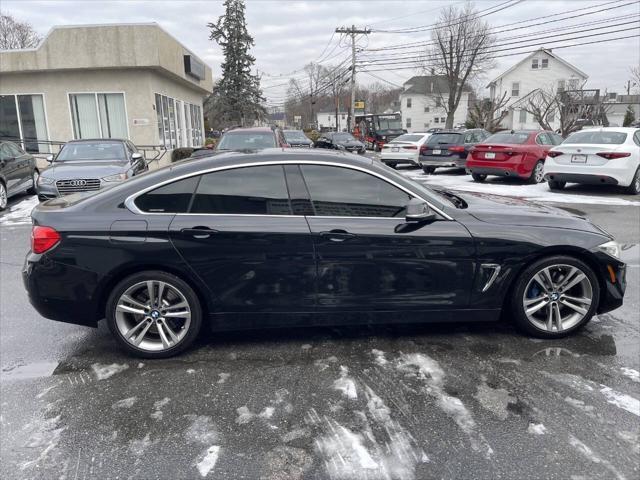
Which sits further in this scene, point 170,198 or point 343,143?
point 343,143

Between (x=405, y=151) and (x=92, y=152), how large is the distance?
40.1 feet

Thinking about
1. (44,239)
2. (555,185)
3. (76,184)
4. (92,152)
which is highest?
(92,152)

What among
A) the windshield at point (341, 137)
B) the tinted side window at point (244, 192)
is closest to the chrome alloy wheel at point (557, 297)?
the tinted side window at point (244, 192)

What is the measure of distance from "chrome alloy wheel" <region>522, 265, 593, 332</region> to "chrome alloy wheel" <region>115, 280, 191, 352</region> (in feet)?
8.82

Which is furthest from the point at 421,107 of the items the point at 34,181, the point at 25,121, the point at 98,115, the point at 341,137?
the point at 34,181

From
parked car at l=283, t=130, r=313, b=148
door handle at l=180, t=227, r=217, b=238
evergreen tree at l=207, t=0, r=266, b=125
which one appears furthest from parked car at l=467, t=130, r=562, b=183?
evergreen tree at l=207, t=0, r=266, b=125

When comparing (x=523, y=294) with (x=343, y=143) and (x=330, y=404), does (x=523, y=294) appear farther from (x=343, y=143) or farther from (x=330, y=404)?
(x=343, y=143)

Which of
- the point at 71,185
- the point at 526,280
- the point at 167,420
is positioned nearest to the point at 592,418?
the point at 526,280

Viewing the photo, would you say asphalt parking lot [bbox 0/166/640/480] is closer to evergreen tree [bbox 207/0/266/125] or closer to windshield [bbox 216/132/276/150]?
windshield [bbox 216/132/276/150]

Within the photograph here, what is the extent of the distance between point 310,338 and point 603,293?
2401 millimetres

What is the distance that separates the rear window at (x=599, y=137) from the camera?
11.4 metres

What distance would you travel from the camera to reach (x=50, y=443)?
2.81 metres

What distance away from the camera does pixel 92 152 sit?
11289 millimetres

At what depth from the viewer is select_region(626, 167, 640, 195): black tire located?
Result: 37.9 feet
